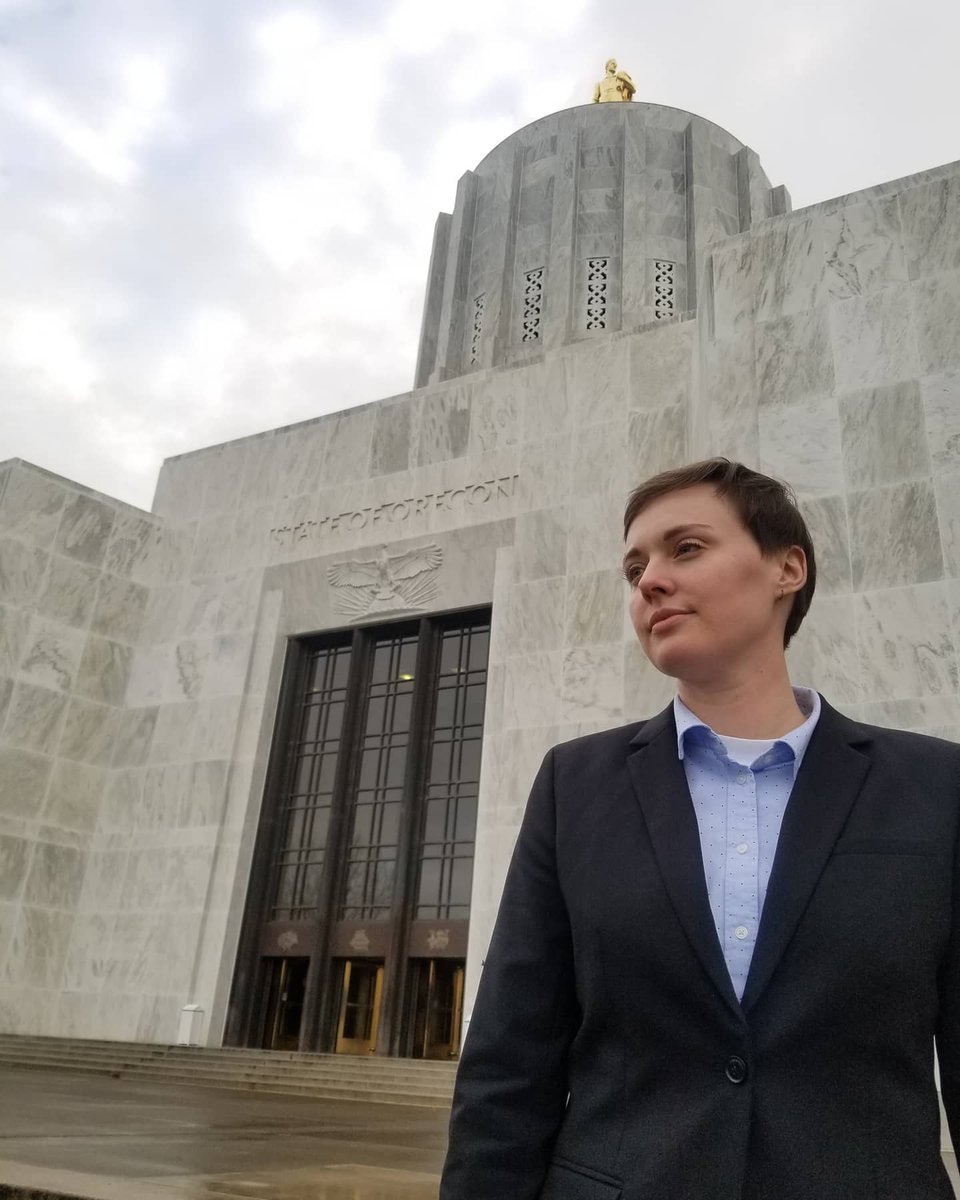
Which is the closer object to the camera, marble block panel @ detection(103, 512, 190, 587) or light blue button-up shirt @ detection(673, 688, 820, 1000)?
light blue button-up shirt @ detection(673, 688, 820, 1000)

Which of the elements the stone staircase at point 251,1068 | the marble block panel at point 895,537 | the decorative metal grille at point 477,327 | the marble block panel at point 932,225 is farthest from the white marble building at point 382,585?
the stone staircase at point 251,1068

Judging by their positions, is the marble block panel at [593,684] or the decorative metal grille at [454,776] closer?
the marble block panel at [593,684]

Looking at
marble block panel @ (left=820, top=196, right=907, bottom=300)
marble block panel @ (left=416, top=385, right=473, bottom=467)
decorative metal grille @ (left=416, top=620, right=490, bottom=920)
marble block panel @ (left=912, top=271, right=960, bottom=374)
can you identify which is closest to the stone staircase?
decorative metal grille @ (left=416, top=620, right=490, bottom=920)

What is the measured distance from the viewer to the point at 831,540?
8656 millimetres

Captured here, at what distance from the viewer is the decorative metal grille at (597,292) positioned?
18328mm

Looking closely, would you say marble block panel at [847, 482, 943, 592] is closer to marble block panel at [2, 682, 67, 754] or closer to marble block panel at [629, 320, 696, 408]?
marble block panel at [629, 320, 696, 408]

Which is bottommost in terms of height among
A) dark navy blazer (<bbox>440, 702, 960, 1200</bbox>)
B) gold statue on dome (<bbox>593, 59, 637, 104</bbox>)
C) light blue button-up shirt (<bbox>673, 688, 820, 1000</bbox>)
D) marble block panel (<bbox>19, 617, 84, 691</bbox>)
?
dark navy blazer (<bbox>440, 702, 960, 1200</bbox>)

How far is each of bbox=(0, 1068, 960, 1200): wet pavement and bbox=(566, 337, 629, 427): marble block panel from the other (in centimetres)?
997

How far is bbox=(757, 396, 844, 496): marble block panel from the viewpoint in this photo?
899 centimetres

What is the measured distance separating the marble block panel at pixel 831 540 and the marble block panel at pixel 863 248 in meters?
2.38

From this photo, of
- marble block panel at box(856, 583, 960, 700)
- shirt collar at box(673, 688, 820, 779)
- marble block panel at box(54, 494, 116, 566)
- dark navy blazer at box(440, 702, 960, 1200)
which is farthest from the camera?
marble block panel at box(54, 494, 116, 566)

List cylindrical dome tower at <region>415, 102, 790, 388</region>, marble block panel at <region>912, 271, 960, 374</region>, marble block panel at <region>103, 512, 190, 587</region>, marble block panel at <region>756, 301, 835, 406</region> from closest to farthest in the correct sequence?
marble block panel at <region>912, 271, 960, 374</region>, marble block panel at <region>756, 301, 835, 406</region>, marble block panel at <region>103, 512, 190, 587</region>, cylindrical dome tower at <region>415, 102, 790, 388</region>

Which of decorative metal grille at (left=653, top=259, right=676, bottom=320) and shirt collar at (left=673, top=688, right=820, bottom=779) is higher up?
decorative metal grille at (left=653, top=259, right=676, bottom=320)

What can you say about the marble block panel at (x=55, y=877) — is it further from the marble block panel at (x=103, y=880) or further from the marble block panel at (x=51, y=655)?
the marble block panel at (x=51, y=655)
